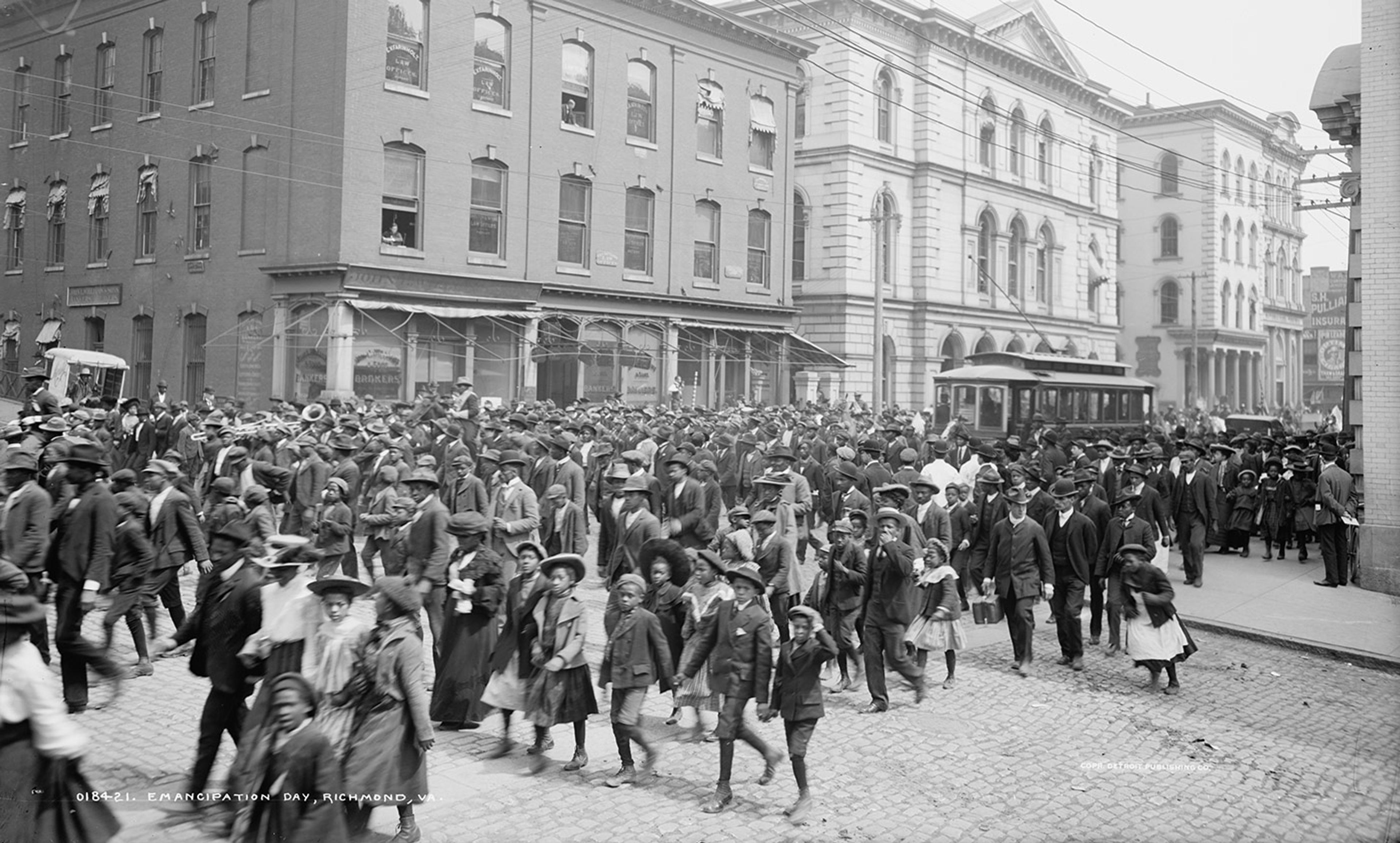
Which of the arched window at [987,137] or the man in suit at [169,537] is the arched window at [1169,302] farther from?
the man in suit at [169,537]

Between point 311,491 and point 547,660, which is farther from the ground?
point 311,491

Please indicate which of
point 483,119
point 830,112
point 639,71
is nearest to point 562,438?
point 483,119

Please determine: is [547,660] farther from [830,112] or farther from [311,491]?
[830,112]

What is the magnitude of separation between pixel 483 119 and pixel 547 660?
23.1m

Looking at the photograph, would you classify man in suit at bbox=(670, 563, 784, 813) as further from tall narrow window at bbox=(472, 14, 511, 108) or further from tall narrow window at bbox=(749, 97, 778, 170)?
tall narrow window at bbox=(749, 97, 778, 170)

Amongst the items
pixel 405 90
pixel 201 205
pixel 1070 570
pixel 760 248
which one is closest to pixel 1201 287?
pixel 760 248

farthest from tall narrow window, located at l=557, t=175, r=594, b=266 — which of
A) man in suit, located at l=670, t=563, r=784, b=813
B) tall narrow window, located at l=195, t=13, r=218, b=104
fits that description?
man in suit, located at l=670, t=563, r=784, b=813

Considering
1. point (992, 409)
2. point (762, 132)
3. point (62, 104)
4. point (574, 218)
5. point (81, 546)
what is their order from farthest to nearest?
point (762, 132) → point (574, 218) → point (992, 409) → point (62, 104) → point (81, 546)

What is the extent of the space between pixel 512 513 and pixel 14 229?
6325mm

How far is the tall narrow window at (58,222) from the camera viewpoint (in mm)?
11500

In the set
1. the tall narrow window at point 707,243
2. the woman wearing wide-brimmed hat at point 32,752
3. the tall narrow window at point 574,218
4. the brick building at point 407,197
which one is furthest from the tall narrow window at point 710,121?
the woman wearing wide-brimmed hat at point 32,752

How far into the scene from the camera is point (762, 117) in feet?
119

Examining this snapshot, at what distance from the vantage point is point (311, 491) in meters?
13.1

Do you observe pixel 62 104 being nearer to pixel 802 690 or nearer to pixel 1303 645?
pixel 802 690
